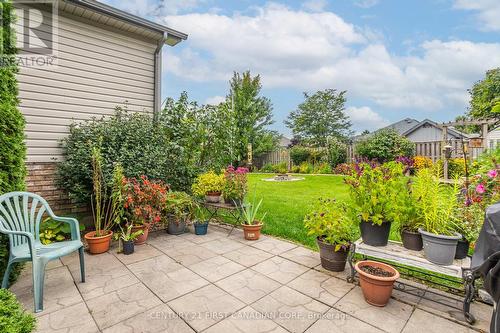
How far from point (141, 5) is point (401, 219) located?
5.27 meters

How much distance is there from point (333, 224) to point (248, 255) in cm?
123

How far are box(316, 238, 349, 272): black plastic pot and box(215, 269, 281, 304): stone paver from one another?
65cm

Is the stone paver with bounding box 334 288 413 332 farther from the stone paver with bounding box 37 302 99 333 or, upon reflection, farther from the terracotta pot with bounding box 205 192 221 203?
the terracotta pot with bounding box 205 192 221 203

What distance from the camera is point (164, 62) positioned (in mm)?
5090

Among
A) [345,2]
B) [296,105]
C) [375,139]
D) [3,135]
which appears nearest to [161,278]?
[3,135]

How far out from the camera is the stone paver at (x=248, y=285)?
231cm

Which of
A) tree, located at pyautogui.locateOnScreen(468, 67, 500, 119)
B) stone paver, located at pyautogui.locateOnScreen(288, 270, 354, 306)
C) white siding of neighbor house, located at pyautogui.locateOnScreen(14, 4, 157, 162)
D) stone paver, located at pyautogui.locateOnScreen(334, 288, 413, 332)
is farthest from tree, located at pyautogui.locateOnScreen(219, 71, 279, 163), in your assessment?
tree, located at pyautogui.locateOnScreen(468, 67, 500, 119)

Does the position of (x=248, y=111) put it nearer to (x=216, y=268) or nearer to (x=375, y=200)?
(x=216, y=268)

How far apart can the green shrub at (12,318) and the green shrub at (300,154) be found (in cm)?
1321

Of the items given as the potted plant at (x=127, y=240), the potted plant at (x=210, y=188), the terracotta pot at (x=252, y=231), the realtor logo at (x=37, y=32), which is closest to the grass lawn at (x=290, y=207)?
the terracotta pot at (x=252, y=231)

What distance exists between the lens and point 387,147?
1127cm

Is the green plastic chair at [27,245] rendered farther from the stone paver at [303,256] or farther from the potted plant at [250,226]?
the stone paver at [303,256]

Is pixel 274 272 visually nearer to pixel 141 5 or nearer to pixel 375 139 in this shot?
pixel 141 5

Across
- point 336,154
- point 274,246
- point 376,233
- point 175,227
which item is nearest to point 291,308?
point 376,233
